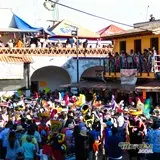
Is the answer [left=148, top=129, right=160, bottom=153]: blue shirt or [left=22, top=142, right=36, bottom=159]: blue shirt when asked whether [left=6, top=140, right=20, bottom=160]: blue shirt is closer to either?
[left=22, top=142, right=36, bottom=159]: blue shirt

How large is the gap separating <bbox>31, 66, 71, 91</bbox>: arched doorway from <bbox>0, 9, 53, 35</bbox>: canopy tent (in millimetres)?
2831

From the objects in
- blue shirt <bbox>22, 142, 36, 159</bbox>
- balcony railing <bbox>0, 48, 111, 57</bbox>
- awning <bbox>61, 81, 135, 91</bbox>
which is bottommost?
blue shirt <bbox>22, 142, 36, 159</bbox>

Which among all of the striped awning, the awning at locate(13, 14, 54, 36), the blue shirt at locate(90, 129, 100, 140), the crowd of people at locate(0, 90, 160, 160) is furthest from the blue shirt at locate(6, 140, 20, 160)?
the awning at locate(13, 14, 54, 36)

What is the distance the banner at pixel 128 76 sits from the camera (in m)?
23.6

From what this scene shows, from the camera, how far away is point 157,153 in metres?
11.3

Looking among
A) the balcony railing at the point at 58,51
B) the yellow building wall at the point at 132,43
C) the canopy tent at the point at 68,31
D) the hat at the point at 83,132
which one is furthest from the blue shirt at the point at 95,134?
the canopy tent at the point at 68,31

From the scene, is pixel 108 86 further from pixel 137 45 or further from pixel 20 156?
pixel 20 156

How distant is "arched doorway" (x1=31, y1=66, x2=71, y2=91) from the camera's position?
33.5 metres

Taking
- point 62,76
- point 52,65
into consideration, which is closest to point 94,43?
point 62,76

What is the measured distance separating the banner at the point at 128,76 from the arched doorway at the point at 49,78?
31.4ft

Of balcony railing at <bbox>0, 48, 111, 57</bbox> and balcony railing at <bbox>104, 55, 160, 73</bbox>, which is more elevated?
balcony railing at <bbox>0, 48, 111, 57</bbox>

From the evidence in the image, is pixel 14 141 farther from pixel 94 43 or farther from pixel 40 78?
pixel 94 43

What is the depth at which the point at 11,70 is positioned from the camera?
29422 millimetres

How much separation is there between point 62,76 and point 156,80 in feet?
41.7
